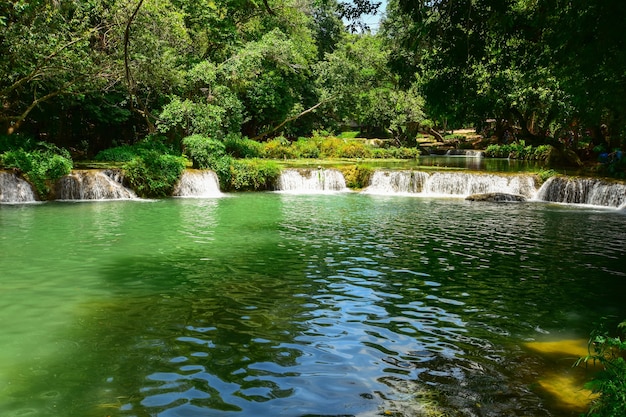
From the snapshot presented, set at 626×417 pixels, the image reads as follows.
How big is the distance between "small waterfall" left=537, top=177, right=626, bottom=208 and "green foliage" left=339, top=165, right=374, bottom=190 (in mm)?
8225

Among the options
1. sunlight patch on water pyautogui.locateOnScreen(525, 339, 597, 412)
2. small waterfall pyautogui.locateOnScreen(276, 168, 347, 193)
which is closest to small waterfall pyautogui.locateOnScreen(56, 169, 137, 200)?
small waterfall pyautogui.locateOnScreen(276, 168, 347, 193)

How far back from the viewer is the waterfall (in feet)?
79.7

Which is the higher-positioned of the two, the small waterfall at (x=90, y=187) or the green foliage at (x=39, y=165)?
the green foliage at (x=39, y=165)

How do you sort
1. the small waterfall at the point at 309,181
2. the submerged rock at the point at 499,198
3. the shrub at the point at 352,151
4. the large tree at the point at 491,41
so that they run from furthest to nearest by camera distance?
the shrub at the point at 352,151
the small waterfall at the point at 309,181
the submerged rock at the point at 499,198
the large tree at the point at 491,41

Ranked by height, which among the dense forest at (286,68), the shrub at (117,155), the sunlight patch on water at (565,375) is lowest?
the sunlight patch on water at (565,375)

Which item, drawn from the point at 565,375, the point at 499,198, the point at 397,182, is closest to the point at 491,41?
the point at 565,375

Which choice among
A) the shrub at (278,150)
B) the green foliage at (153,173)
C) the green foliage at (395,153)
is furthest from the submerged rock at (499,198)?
the green foliage at (395,153)

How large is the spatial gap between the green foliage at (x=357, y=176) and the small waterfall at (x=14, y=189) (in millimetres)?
14577

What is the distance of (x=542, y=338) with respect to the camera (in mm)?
6520

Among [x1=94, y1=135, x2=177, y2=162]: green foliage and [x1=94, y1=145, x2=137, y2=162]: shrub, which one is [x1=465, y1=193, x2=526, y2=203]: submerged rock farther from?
[x1=94, y1=145, x2=137, y2=162]: shrub

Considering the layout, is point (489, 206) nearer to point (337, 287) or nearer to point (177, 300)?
point (337, 287)

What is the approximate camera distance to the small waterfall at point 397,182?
25.5 m

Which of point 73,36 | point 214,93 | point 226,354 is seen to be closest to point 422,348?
point 226,354

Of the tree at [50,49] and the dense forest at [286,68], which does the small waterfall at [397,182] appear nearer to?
the dense forest at [286,68]
